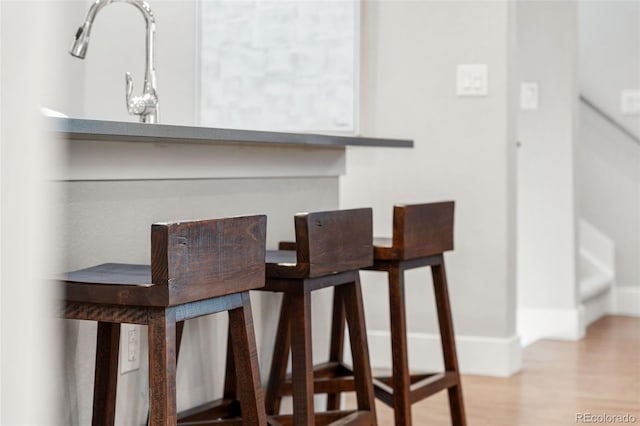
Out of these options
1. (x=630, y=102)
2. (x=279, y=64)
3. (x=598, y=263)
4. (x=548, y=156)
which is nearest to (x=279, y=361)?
(x=279, y=64)

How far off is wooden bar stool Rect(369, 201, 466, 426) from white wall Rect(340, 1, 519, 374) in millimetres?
1241

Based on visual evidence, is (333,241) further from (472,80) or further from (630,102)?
(630,102)

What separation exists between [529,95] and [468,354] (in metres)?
1.62

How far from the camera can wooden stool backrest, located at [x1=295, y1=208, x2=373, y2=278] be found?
193 centimetres

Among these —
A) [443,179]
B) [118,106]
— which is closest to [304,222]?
[118,106]

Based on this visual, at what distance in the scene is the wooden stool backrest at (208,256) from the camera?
1.44 metres

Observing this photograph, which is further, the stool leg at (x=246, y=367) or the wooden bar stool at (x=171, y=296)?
the stool leg at (x=246, y=367)

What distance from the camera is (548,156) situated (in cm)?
475

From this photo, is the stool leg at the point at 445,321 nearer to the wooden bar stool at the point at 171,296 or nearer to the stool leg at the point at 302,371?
the stool leg at the point at 302,371

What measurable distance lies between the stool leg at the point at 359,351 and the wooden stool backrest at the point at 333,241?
75 mm

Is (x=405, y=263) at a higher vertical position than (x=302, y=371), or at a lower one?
higher

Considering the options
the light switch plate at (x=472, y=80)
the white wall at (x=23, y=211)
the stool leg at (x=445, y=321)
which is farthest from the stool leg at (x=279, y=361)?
the white wall at (x=23, y=211)

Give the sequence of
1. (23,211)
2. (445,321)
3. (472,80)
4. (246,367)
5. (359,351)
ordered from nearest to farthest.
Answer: (23,211) → (246,367) → (359,351) → (445,321) → (472,80)

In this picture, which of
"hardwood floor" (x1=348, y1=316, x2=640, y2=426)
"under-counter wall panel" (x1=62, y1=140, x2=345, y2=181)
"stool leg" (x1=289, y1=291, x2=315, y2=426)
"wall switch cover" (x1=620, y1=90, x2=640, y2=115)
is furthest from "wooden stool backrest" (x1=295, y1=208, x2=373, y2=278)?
"wall switch cover" (x1=620, y1=90, x2=640, y2=115)
